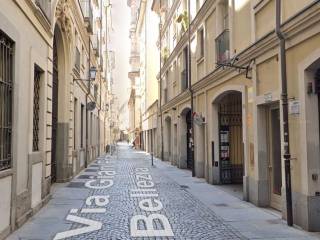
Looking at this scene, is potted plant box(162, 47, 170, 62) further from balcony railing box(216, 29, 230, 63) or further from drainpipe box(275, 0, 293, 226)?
drainpipe box(275, 0, 293, 226)

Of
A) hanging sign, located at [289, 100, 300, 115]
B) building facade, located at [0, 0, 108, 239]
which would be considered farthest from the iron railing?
hanging sign, located at [289, 100, 300, 115]

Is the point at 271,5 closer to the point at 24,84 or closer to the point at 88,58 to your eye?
the point at 24,84

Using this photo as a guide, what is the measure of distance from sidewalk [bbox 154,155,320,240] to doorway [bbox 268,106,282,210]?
350 mm

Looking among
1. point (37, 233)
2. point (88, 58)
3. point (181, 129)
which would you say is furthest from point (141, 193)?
point (88, 58)

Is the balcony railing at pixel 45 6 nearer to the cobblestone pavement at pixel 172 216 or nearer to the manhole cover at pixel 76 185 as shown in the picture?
the cobblestone pavement at pixel 172 216

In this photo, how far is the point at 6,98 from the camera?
7.20 m

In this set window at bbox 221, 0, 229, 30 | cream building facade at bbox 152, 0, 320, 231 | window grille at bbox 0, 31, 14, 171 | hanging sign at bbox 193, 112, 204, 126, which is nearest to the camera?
window grille at bbox 0, 31, 14, 171

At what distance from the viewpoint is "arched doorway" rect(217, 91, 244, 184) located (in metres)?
15.1

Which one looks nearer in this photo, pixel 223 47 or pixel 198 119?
pixel 223 47

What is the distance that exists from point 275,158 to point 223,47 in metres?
4.97

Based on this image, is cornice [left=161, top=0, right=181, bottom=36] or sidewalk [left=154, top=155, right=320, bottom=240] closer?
sidewalk [left=154, top=155, right=320, bottom=240]

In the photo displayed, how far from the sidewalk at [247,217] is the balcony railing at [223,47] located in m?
4.12

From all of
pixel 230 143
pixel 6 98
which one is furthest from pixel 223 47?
pixel 6 98

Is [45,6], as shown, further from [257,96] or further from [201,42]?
[201,42]
